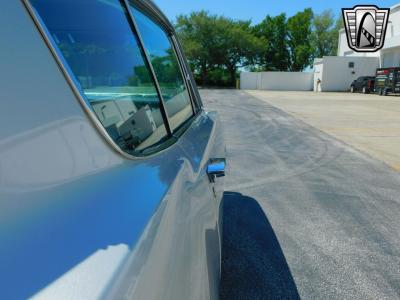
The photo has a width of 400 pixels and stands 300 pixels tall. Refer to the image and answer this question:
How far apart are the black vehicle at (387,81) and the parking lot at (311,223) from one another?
2396 centimetres

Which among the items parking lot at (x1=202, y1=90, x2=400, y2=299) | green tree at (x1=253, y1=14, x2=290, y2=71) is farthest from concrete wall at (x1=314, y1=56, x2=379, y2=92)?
parking lot at (x1=202, y1=90, x2=400, y2=299)

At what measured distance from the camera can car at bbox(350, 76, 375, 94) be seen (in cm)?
3356

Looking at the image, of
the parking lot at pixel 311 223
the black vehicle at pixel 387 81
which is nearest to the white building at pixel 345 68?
the black vehicle at pixel 387 81

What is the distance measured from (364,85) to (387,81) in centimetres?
451

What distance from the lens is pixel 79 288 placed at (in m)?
0.63

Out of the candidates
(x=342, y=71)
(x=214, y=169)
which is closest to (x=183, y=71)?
(x=214, y=169)

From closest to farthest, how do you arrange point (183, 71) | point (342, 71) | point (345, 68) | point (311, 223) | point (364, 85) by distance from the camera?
point (183, 71) → point (311, 223) → point (364, 85) → point (345, 68) → point (342, 71)

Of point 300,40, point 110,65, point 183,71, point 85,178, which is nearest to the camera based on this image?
point 85,178

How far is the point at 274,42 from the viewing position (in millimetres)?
63406

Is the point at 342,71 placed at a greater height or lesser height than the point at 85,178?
lesser

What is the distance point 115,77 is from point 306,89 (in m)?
47.4
